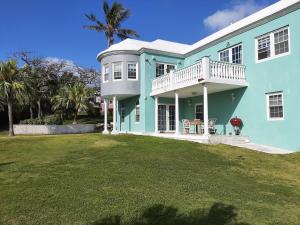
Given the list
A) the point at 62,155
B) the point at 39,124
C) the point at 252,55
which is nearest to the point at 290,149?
the point at 252,55

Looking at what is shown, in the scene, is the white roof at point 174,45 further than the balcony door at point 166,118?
No

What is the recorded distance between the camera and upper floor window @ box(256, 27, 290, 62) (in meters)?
14.7

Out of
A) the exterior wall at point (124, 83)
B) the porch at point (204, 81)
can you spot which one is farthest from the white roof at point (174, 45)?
the porch at point (204, 81)

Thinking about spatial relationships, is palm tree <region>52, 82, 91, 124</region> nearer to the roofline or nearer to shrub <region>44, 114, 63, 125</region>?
shrub <region>44, 114, 63, 125</region>

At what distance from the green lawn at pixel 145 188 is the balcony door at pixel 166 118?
1058 cm

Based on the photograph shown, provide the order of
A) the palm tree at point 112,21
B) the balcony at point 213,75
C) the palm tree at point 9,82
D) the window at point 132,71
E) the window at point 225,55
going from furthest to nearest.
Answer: the palm tree at point 112,21 → the palm tree at point 9,82 → the window at point 132,71 → the window at point 225,55 → the balcony at point 213,75

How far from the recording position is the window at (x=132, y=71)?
22.6 m

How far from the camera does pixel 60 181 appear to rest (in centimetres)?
737

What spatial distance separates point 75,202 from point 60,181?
4.83 ft

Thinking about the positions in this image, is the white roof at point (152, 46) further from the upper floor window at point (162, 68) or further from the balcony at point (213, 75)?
the balcony at point (213, 75)

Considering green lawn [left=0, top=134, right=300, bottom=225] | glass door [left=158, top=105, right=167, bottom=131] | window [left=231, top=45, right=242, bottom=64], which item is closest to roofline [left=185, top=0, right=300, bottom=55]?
window [left=231, top=45, right=242, bottom=64]

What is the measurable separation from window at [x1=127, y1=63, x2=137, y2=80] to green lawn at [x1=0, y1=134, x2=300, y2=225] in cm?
1152

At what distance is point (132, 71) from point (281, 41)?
11117 millimetres

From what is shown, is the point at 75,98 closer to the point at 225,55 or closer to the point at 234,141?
the point at 225,55
